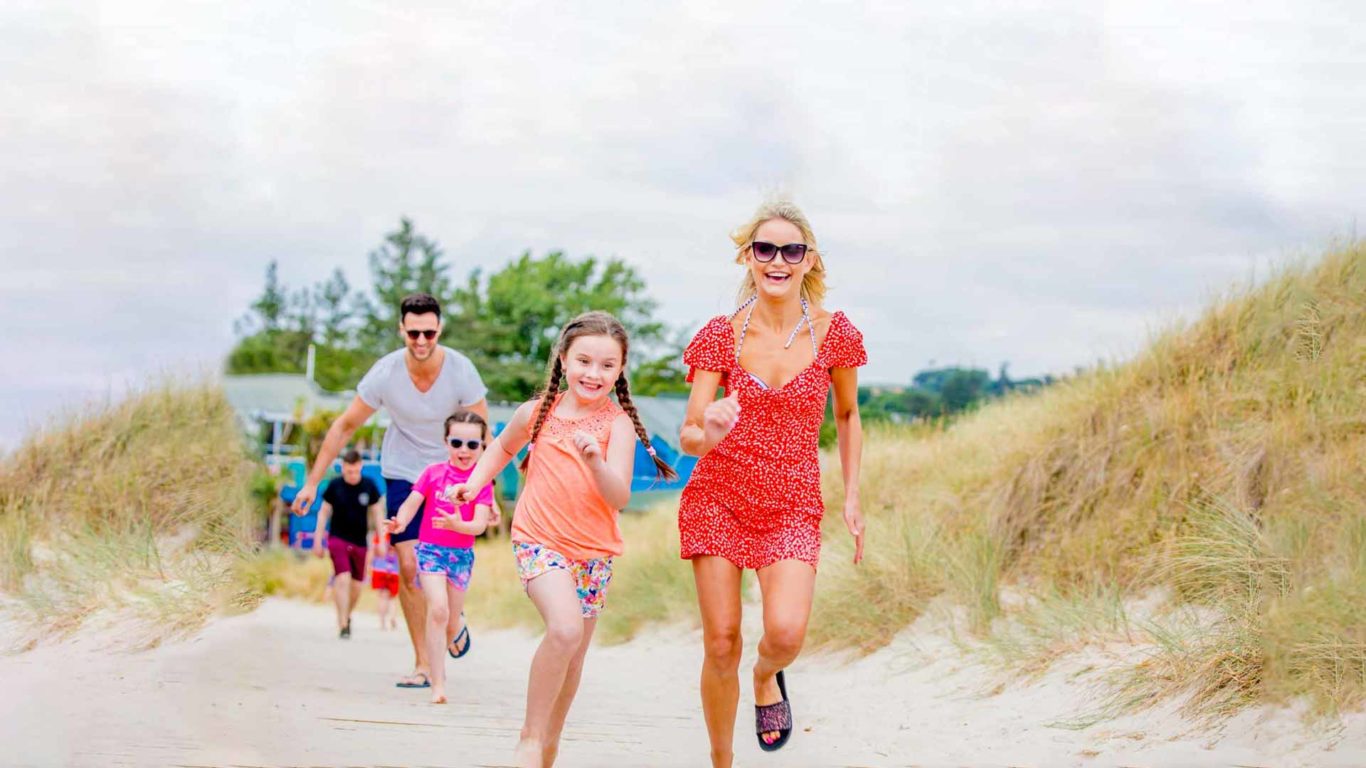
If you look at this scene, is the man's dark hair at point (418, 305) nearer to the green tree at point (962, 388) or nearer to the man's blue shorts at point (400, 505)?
the man's blue shorts at point (400, 505)

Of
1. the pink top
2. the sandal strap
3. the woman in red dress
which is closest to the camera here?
the woman in red dress

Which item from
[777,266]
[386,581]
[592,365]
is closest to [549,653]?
[592,365]

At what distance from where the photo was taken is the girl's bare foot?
212 inches

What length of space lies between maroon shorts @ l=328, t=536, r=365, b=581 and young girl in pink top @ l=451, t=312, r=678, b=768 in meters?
4.96

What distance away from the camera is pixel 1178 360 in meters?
11.7

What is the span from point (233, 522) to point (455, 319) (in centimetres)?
2853

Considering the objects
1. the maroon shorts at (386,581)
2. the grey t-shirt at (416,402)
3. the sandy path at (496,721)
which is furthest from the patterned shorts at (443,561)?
the maroon shorts at (386,581)

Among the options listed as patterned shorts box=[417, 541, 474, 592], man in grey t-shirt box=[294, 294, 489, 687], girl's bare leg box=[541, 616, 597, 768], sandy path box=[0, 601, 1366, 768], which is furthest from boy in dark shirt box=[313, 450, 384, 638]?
girl's bare leg box=[541, 616, 597, 768]

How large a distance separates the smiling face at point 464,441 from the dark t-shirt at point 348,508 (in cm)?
247

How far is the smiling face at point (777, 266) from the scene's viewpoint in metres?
5.81

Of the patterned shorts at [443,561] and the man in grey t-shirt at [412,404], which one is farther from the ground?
the man in grey t-shirt at [412,404]

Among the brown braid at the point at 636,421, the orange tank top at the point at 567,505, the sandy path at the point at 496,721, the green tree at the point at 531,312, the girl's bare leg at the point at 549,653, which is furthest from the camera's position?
the green tree at the point at 531,312

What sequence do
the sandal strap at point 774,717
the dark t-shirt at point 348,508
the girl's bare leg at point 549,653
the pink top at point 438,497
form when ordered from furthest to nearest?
the dark t-shirt at point 348,508 < the pink top at point 438,497 < the sandal strap at point 774,717 < the girl's bare leg at point 549,653

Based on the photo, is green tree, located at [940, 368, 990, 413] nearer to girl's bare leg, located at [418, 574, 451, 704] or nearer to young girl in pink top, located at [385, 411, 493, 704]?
young girl in pink top, located at [385, 411, 493, 704]
